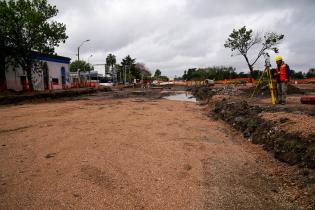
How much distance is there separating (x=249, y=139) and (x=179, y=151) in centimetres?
216

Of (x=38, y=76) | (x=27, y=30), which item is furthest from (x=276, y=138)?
(x=38, y=76)

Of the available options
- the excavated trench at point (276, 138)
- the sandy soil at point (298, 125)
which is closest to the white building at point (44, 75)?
the excavated trench at point (276, 138)

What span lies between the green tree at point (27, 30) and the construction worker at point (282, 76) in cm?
2205

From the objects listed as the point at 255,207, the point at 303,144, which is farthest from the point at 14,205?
the point at 303,144

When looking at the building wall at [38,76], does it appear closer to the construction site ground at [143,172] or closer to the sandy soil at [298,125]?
the construction site ground at [143,172]

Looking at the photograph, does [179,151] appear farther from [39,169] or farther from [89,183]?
[39,169]

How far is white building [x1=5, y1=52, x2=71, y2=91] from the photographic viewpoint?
30281mm

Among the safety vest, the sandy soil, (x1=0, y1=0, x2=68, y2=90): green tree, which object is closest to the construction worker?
the safety vest

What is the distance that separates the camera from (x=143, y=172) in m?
4.80

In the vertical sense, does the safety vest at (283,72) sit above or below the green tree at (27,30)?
below

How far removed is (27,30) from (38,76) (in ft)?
31.4

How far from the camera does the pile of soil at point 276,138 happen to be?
4832mm

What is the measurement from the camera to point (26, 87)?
31.5 metres

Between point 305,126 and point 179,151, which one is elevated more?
point 305,126
